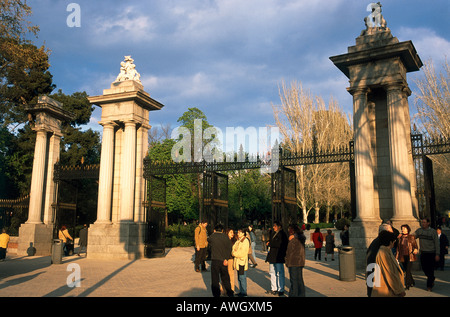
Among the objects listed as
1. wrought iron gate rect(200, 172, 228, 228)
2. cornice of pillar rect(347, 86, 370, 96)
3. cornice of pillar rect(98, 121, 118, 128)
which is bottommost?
wrought iron gate rect(200, 172, 228, 228)

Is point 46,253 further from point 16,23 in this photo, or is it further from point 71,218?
point 16,23

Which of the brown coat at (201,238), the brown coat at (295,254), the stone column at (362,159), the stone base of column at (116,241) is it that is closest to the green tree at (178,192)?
the stone base of column at (116,241)

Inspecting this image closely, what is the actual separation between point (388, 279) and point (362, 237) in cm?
813

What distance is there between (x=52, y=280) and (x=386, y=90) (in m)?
12.4

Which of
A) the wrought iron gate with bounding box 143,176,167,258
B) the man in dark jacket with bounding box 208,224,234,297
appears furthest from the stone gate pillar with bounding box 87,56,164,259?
the man in dark jacket with bounding box 208,224,234,297

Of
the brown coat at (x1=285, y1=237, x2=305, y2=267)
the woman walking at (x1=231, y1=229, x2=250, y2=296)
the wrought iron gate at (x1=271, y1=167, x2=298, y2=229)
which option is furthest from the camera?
the wrought iron gate at (x1=271, y1=167, x2=298, y2=229)

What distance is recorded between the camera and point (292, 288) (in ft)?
26.8

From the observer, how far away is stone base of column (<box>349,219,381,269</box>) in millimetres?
12531

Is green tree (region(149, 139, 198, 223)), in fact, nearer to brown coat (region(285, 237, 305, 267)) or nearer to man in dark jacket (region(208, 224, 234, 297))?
man in dark jacket (region(208, 224, 234, 297))

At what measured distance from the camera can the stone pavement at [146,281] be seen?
29.4 ft

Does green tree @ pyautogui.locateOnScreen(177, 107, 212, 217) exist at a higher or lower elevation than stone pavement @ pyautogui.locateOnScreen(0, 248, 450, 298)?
higher

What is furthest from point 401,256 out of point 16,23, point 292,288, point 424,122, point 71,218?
point 424,122

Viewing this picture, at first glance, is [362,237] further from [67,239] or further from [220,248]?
[67,239]

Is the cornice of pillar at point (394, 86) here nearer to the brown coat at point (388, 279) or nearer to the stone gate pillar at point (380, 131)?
the stone gate pillar at point (380, 131)
